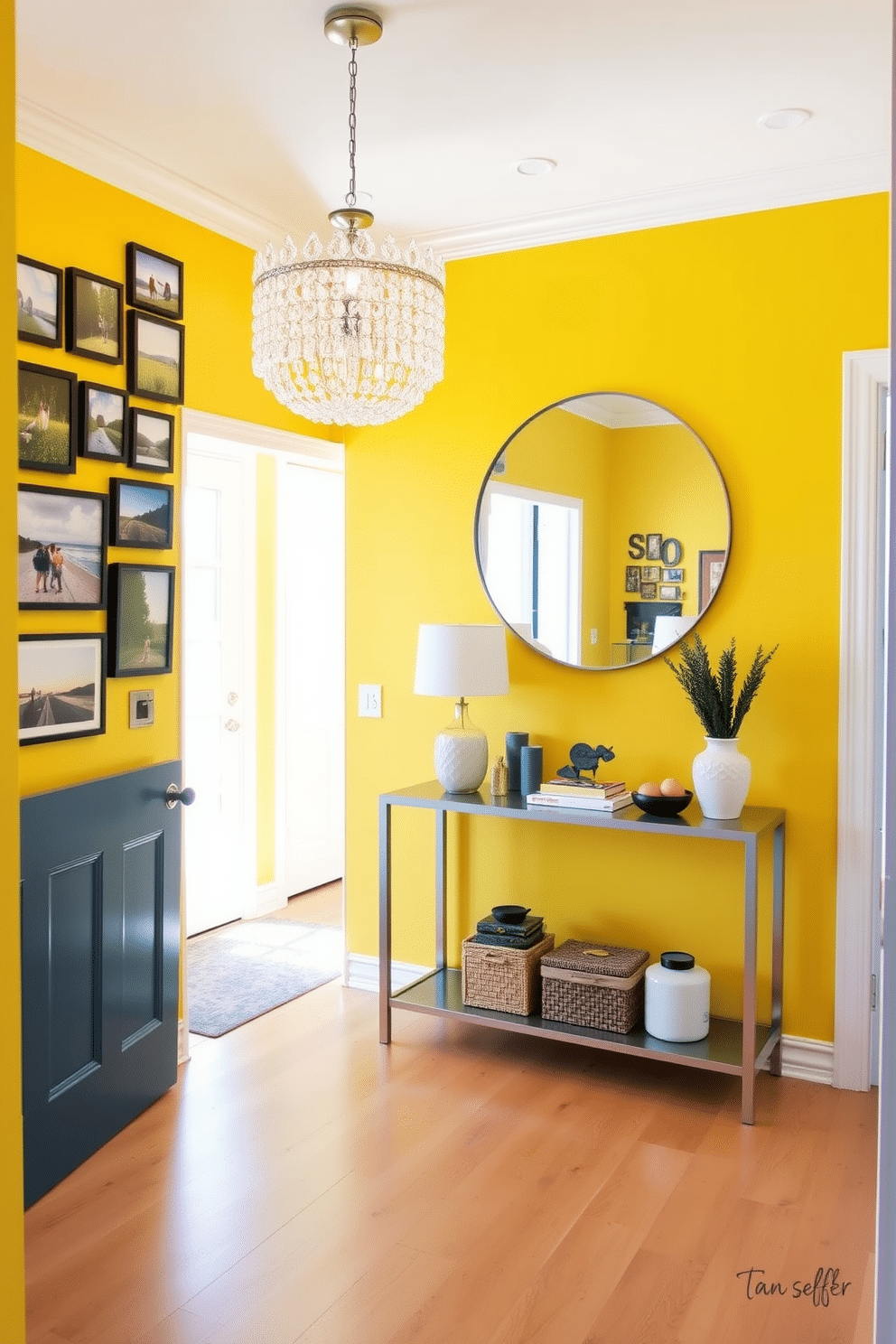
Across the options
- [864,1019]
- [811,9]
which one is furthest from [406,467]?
[864,1019]

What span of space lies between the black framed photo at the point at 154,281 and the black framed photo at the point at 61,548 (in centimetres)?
62

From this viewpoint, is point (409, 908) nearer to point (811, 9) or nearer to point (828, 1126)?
point (828, 1126)

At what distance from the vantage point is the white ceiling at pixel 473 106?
2357 millimetres

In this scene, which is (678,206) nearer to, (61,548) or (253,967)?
(61,548)

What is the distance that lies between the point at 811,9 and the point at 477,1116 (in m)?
2.80

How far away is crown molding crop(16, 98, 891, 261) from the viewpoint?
9.62 feet

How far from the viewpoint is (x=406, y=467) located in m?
3.93

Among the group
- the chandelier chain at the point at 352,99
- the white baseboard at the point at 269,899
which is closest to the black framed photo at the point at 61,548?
the chandelier chain at the point at 352,99

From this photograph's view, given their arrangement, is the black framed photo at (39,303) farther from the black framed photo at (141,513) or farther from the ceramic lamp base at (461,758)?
the ceramic lamp base at (461,758)

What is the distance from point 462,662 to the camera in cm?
338

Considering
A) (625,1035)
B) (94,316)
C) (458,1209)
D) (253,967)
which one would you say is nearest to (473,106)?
(94,316)

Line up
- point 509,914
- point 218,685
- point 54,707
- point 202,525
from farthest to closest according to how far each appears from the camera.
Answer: point 218,685, point 202,525, point 509,914, point 54,707

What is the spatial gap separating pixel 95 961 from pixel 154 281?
1.94 m

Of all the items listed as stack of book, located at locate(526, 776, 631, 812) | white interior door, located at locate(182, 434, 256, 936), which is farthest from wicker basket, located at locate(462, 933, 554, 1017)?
white interior door, located at locate(182, 434, 256, 936)
